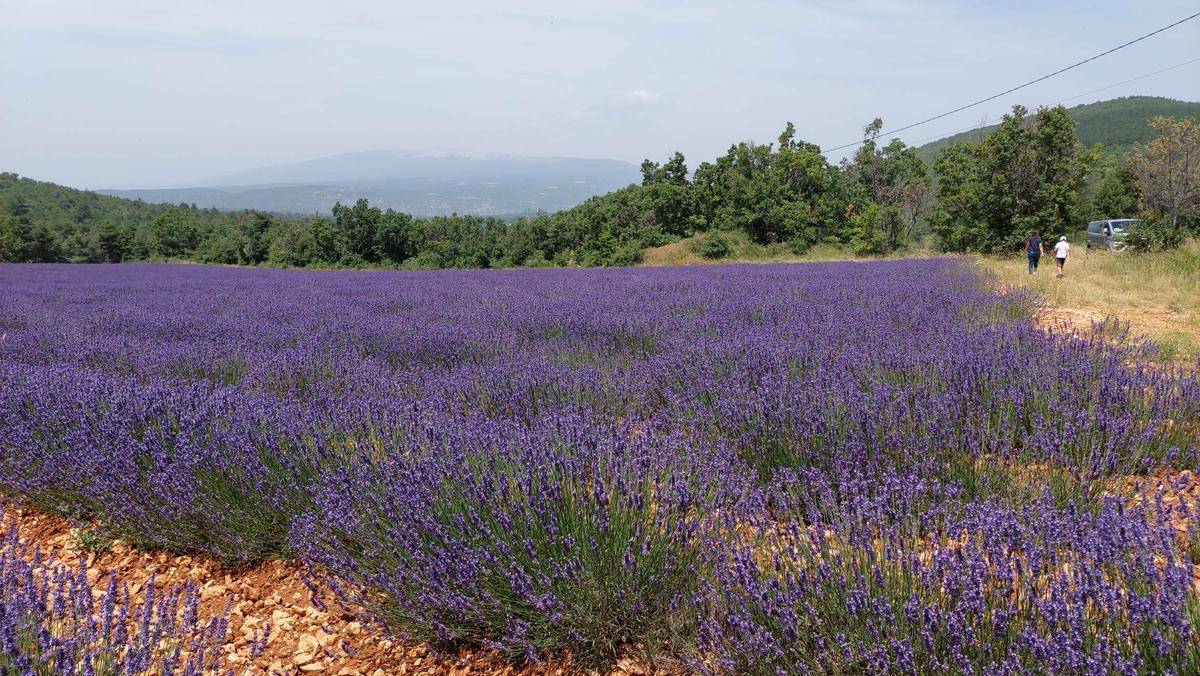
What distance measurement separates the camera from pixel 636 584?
1.71 metres

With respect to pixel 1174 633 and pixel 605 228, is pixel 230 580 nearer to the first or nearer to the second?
pixel 1174 633

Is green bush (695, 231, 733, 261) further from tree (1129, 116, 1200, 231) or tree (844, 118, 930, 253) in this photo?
tree (1129, 116, 1200, 231)

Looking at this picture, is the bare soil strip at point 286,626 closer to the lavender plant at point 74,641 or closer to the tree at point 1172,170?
the lavender plant at point 74,641

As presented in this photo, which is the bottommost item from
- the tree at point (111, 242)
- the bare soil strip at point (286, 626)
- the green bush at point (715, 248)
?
the bare soil strip at point (286, 626)

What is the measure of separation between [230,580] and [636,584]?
1.57 metres

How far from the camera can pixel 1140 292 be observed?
8.77m

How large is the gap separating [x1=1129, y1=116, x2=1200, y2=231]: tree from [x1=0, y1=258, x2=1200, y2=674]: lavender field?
27.1m

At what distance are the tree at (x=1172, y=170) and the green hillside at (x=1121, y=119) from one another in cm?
1969

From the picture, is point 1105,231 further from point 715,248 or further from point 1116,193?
point 1116,193

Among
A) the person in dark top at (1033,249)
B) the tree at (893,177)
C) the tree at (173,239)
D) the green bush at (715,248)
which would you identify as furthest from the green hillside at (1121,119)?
the tree at (173,239)

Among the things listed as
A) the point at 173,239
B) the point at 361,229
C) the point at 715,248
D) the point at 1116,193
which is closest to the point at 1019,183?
the point at 715,248

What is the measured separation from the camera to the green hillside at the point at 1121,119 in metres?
47.6

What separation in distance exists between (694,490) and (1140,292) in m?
10.0

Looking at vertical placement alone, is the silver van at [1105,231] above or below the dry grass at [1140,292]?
above
